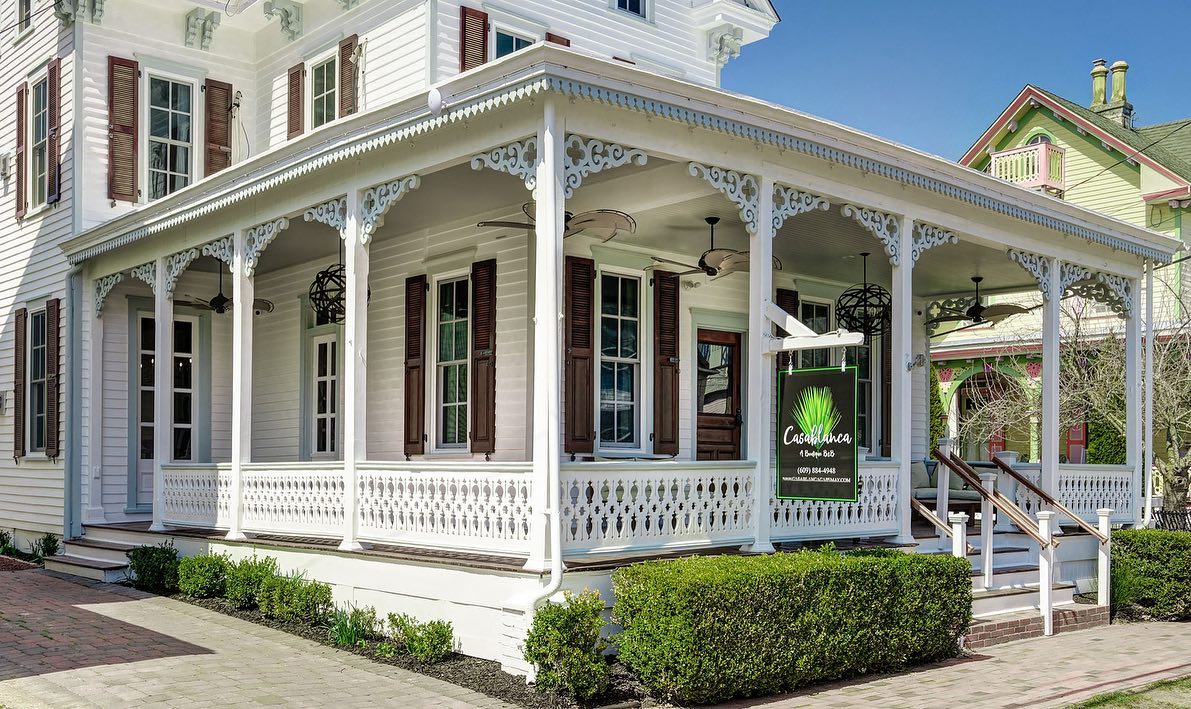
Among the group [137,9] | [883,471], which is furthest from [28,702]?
[137,9]

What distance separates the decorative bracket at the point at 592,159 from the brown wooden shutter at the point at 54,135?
9845 millimetres

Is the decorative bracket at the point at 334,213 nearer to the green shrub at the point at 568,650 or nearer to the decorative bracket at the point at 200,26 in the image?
the green shrub at the point at 568,650

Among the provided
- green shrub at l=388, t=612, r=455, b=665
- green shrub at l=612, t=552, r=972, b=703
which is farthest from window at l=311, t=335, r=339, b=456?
green shrub at l=612, t=552, r=972, b=703

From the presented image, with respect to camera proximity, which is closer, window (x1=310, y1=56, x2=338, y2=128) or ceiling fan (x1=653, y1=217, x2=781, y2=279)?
ceiling fan (x1=653, y1=217, x2=781, y2=279)

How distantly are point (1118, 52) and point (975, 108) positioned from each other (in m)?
24.1

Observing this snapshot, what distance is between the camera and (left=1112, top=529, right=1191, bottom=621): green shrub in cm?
1168

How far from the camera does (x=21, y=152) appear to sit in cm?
1644

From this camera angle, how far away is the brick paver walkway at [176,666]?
24.1 ft

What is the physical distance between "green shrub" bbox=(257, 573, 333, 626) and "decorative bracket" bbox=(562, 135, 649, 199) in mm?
4274

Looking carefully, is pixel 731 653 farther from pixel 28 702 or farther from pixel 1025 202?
pixel 1025 202

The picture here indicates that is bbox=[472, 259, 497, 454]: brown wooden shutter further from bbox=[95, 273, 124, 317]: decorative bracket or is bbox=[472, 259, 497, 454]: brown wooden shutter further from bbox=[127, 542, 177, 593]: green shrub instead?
bbox=[95, 273, 124, 317]: decorative bracket

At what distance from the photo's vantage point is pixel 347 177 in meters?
10.2

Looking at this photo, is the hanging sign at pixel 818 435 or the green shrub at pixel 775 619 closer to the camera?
the green shrub at pixel 775 619

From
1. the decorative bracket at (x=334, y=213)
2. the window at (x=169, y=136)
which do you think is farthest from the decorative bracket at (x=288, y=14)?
the decorative bracket at (x=334, y=213)
